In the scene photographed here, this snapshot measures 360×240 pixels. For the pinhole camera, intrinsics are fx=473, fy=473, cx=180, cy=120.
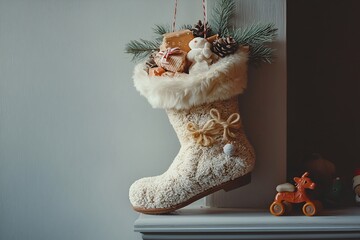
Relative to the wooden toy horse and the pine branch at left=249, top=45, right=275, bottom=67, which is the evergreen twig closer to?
the pine branch at left=249, top=45, right=275, bottom=67

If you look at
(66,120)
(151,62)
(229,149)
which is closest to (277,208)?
(229,149)

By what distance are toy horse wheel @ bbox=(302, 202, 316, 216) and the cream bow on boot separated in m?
0.16

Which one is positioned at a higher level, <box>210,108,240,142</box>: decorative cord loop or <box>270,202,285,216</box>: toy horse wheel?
<box>210,108,240,142</box>: decorative cord loop

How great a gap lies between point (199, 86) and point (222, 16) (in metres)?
0.24

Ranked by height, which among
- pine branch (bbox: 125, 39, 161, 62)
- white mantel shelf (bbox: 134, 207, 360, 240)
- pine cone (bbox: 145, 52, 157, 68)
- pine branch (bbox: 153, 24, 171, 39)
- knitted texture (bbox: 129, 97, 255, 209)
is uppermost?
pine branch (bbox: 153, 24, 171, 39)

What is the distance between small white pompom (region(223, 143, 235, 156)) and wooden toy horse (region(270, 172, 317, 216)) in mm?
146

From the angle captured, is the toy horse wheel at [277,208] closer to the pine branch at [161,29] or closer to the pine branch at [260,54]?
the pine branch at [260,54]

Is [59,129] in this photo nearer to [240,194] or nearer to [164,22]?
[164,22]

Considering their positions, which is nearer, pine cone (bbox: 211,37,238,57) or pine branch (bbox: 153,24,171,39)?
pine cone (bbox: 211,37,238,57)

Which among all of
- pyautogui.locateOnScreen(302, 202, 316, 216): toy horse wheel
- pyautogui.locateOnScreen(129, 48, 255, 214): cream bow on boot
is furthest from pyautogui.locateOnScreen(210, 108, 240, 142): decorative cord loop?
pyautogui.locateOnScreen(302, 202, 316, 216): toy horse wheel

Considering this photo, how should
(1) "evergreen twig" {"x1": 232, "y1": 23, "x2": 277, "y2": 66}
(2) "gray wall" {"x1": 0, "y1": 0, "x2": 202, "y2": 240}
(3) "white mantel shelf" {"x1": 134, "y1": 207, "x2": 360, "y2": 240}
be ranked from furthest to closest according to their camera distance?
(2) "gray wall" {"x1": 0, "y1": 0, "x2": 202, "y2": 240}, (1) "evergreen twig" {"x1": 232, "y1": 23, "x2": 277, "y2": 66}, (3) "white mantel shelf" {"x1": 134, "y1": 207, "x2": 360, "y2": 240}

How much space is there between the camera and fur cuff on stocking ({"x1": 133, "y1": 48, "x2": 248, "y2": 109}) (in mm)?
1078

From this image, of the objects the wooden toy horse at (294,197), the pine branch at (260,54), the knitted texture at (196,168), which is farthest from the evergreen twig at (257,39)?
the wooden toy horse at (294,197)

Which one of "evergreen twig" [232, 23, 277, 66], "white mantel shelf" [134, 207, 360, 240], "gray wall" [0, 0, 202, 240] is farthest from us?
"gray wall" [0, 0, 202, 240]
